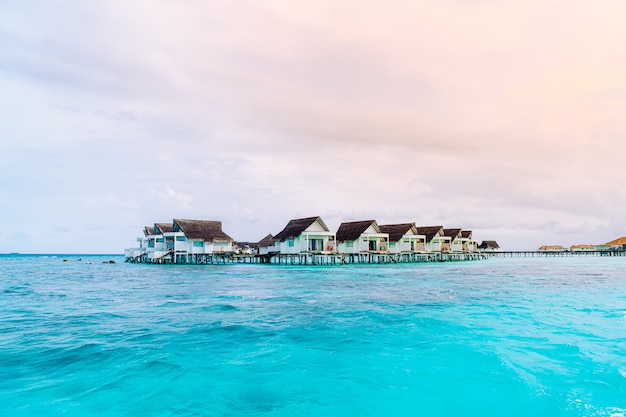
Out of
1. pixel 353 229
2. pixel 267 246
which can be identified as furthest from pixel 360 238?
pixel 267 246

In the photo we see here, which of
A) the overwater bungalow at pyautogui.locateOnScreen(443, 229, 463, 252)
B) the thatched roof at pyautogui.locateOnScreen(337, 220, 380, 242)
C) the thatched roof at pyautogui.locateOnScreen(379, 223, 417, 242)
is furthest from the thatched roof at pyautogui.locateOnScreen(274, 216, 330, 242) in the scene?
the overwater bungalow at pyautogui.locateOnScreen(443, 229, 463, 252)

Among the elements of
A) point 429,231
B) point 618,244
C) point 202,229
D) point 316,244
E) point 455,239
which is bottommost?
point 618,244

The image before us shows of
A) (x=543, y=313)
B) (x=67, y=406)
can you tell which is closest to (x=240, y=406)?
(x=67, y=406)

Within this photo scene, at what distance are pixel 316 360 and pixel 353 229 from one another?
142ft

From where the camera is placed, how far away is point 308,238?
4494cm

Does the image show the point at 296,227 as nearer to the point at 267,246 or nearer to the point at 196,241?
the point at 267,246

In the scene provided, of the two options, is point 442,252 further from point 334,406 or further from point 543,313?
point 334,406

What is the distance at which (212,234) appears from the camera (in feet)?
164

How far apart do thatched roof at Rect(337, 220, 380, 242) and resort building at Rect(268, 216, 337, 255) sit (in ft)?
13.6

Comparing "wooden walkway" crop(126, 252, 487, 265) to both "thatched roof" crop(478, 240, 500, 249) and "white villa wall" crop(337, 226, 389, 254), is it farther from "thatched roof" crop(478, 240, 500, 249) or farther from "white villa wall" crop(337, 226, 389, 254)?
"thatched roof" crop(478, 240, 500, 249)

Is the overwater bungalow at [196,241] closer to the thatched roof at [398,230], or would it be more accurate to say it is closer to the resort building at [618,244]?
the thatched roof at [398,230]

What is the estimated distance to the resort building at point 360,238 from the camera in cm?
4981

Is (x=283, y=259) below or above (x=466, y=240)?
below

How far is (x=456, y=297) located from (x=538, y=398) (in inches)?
449
